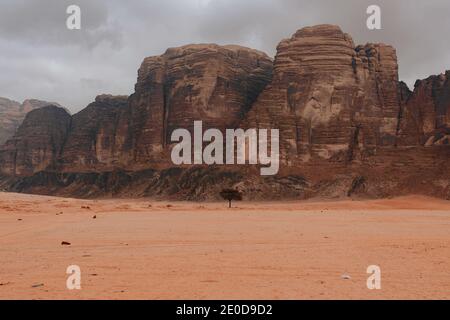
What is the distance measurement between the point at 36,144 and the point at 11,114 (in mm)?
64776

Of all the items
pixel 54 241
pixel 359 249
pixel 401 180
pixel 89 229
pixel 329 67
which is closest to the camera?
pixel 359 249

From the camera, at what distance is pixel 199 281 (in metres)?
7.85

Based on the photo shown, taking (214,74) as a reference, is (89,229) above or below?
below

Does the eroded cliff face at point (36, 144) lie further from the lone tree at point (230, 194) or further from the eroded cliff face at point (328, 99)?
the lone tree at point (230, 194)

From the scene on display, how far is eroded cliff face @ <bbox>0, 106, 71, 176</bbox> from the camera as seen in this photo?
11169 centimetres

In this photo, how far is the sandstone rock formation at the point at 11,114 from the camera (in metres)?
156

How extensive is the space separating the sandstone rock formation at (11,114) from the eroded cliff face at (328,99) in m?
106

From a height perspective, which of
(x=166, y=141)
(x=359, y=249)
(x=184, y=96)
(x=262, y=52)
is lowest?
(x=359, y=249)

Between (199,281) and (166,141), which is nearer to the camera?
(199,281)

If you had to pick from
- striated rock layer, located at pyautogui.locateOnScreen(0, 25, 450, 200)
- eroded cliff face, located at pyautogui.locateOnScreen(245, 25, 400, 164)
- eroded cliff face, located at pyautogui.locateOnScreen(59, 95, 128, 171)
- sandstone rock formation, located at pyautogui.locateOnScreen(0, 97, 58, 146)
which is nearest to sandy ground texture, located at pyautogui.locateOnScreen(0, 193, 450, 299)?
striated rock layer, located at pyautogui.locateOnScreen(0, 25, 450, 200)

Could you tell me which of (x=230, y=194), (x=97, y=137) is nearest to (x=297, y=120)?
(x=230, y=194)
